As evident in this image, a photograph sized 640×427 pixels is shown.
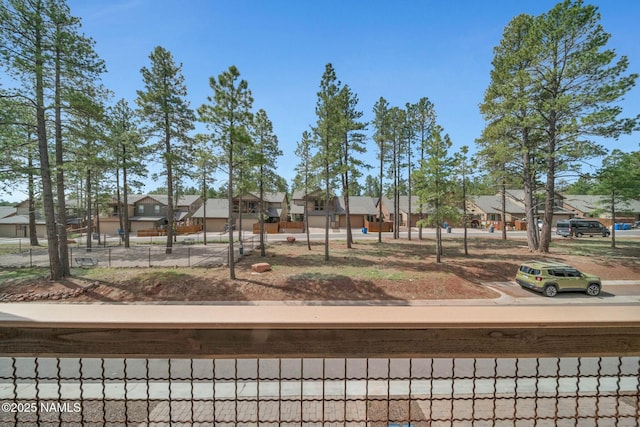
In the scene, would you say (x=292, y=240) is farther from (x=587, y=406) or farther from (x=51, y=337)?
(x=51, y=337)

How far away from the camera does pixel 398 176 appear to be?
26.6m

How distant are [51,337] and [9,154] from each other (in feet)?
64.5

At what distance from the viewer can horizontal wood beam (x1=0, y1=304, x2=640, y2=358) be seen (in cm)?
140

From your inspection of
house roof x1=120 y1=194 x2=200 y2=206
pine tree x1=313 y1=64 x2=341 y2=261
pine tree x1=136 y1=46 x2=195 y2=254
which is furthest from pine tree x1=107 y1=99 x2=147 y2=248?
house roof x1=120 y1=194 x2=200 y2=206

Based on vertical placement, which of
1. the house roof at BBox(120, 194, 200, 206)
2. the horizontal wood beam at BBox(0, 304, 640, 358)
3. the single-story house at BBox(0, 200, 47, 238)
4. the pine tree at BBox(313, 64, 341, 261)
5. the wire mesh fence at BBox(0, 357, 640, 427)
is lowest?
the wire mesh fence at BBox(0, 357, 640, 427)

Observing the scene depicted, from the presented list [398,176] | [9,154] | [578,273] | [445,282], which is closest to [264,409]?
[445,282]

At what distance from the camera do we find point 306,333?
146 cm

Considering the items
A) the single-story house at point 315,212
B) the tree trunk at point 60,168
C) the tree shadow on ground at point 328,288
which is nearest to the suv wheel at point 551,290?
the tree shadow on ground at point 328,288

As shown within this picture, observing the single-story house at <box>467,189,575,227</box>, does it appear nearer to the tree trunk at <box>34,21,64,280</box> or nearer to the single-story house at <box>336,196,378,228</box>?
the single-story house at <box>336,196,378,228</box>

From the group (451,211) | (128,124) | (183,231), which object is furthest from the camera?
(183,231)

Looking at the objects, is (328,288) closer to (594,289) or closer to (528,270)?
(528,270)

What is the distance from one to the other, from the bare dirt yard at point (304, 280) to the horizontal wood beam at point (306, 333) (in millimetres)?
9558

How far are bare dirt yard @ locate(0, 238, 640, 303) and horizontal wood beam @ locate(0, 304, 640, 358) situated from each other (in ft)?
A: 31.4

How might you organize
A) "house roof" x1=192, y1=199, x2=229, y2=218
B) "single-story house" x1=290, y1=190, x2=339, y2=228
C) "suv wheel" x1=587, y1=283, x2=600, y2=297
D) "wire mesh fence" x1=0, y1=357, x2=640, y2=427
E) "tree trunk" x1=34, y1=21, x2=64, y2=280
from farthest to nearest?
"single-story house" x1=290, y1=190, x2=339, y2=228 → "house roof" x1=192, y1=199, x2=229, y2=218 → "suv wheel" x1=587, y1=283, x2=600, y2=297 → "tree trunk" x1=34, y1=21, x2=64, y2=280 → "wire mesh fence" x1=0, y1=357, x2=640, y2=427
